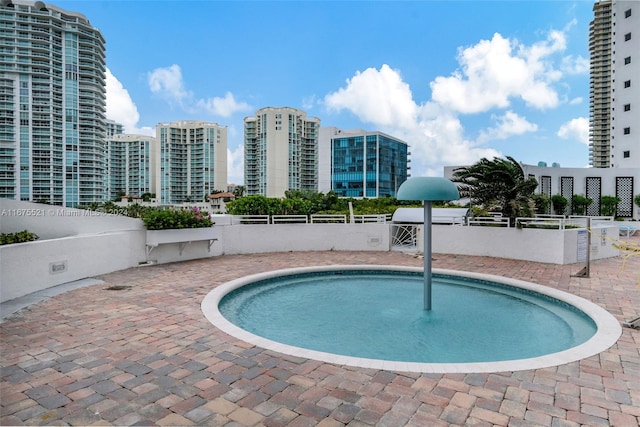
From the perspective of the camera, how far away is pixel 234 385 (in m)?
3.42

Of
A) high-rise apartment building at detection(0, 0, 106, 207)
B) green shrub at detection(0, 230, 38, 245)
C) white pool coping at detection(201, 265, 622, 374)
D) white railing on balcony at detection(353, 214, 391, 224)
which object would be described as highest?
high-rise apartment building at detection(0, 0, 106, 207)

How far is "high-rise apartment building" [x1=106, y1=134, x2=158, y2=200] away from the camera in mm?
85750

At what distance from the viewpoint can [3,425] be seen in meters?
2.75

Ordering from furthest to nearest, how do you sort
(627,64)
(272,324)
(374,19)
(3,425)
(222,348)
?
(627,64), (374,19), (272,324), (222,348), (3,425)

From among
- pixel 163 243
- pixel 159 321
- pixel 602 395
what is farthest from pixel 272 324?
pixel 163 243

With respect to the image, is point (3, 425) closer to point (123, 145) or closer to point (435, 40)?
point (435, 40)

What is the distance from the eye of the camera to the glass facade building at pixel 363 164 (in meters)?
87.0

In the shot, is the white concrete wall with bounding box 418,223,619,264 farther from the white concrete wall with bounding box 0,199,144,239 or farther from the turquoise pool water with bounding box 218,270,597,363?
the white concrete wall with bounding box 0,199,144,239

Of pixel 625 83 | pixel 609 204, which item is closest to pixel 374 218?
pixel 609 204

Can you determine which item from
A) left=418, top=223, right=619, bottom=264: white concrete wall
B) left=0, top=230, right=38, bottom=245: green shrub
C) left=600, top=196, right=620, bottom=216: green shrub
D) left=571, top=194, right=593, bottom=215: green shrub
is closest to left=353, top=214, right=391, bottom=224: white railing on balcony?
left=418, top=223, right=619, bottom=264: white concrete wall

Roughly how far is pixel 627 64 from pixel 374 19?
112ft

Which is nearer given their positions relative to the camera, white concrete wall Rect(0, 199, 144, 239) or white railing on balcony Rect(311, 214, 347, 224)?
white concrete wall Rect(0, 199, 144, 239)

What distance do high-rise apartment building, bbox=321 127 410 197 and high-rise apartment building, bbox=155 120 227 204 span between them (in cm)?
2798

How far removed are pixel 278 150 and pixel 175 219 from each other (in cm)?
7283
